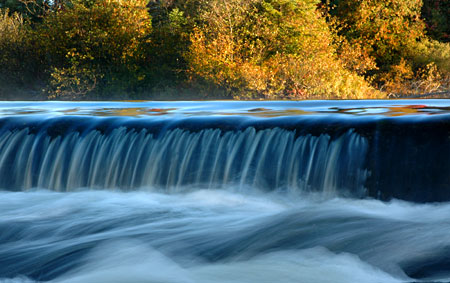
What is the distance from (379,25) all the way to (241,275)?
22.6 m

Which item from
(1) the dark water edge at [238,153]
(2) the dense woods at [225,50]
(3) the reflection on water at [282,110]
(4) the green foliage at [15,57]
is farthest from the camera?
(4) the green foliage at [15,57]

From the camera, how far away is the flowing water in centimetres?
411

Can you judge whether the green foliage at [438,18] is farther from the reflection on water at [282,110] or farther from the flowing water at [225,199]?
the flowing water at [225,199]

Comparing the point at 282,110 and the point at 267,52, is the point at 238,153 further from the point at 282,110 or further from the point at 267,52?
the point at 267,52

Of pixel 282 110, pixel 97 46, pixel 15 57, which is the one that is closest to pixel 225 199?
pixel 282 110

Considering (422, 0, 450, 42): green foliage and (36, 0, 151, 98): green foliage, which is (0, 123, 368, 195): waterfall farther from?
(422, 0, 450, 42): green foliage

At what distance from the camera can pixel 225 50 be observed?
20.5 meters

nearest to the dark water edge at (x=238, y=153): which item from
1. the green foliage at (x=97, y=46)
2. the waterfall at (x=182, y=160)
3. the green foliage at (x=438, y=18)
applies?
the waterfall at (x=182, y=160)

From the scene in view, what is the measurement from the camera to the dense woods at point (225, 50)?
2047 cm

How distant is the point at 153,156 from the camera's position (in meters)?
6.54

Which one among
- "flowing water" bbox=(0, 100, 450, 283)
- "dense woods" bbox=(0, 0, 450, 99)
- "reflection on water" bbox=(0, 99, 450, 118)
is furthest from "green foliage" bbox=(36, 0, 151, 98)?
"flowing water" bbox=(0, 100, 450, 283)

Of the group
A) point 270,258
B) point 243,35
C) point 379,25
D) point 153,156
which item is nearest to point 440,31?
point 379,25

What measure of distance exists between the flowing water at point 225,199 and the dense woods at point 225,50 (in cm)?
1317

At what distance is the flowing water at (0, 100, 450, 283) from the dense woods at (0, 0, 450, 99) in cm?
1317
